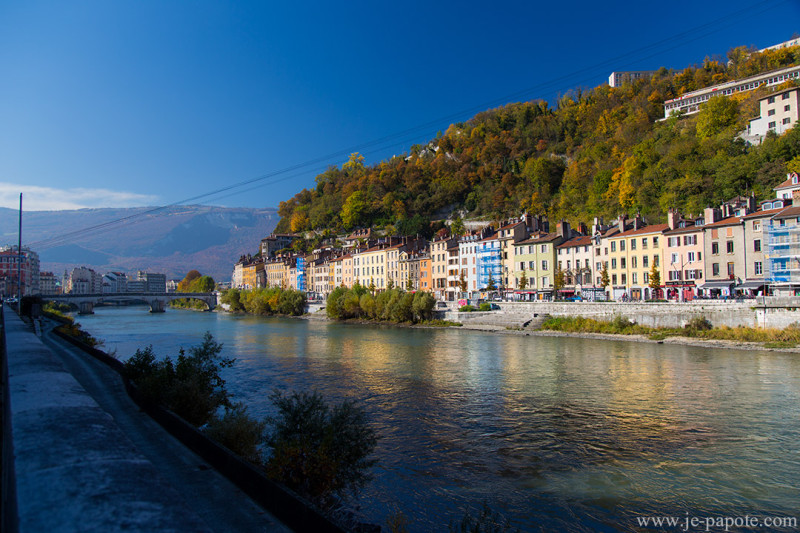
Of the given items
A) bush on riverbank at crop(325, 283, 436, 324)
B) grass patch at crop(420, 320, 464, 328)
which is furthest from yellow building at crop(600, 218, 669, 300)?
bush on riverbank at crop(325, 283, 436, 324)

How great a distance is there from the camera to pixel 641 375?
22.5 metres

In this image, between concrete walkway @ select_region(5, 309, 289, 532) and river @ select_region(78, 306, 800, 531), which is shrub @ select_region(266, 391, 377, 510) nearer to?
concrete walkway @ select_region(5, 309, 289, 532)

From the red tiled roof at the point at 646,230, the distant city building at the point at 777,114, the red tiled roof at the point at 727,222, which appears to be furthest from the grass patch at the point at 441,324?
the distant city building at the point at 777,114

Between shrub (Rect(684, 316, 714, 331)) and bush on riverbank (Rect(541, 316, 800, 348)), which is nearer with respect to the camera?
bush on riverbank (Rect(541, 316, 800, 348))

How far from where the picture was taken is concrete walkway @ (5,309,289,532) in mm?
2957

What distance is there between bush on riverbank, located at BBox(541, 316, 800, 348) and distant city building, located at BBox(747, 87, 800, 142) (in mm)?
34469

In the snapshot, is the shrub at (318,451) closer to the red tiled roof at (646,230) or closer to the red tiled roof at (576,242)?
the red tiled roof at (646,230)

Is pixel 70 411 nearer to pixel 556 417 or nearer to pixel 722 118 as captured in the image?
pixel 556 417

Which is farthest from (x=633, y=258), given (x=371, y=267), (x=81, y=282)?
(x=81, y=282)

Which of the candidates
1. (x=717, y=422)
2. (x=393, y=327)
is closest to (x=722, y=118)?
(x=393, y=327)

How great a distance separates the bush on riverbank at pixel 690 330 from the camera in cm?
2989

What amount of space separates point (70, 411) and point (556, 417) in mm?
13732

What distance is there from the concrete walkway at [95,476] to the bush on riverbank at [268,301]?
6854 centimetres

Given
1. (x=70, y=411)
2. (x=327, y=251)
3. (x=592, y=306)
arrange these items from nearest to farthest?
(x=70, y=411) → (x=592, y=306) → (x=327, y=251)
